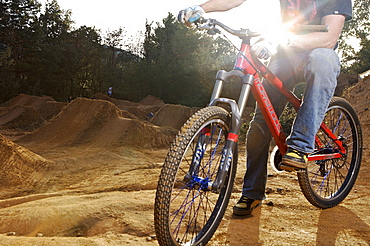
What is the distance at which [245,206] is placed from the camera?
3123 millimetres

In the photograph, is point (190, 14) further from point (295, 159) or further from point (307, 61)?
point (295, 159)

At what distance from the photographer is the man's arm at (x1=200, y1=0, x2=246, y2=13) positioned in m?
2.79

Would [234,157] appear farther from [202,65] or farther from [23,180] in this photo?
[202,65]

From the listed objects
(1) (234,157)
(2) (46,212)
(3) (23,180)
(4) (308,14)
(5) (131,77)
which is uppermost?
(5) (131,77)

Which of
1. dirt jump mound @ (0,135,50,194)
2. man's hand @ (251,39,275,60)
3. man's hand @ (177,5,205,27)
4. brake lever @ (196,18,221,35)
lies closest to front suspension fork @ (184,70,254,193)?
man's hand @ (251,39,275,60)

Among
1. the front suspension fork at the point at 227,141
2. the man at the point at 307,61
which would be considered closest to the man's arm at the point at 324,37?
the man at the point at 307,61

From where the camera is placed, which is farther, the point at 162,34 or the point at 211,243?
the point at 162,34

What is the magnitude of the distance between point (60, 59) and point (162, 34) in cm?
1250

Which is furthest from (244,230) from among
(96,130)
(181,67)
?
(181,67)

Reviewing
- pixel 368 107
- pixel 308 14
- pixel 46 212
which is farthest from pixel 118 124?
pixel 308 14

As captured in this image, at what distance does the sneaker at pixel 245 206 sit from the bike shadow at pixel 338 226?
60cm

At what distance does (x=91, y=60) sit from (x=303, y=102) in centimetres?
4181

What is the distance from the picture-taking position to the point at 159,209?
1.94m

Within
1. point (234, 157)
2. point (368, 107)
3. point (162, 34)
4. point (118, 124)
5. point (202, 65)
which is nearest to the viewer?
point (234, 157)
